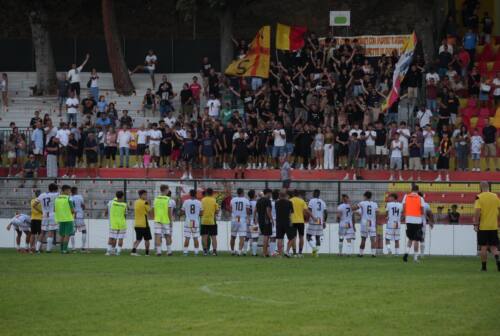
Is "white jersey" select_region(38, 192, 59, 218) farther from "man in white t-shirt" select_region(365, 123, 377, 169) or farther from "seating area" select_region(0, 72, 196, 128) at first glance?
"seating area" select_region(0, 72, 196, 128)

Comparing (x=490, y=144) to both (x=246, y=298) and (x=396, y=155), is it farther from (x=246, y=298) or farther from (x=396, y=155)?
(x=246, y=298)

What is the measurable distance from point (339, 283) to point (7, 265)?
9142 mm

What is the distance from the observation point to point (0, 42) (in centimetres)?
5709

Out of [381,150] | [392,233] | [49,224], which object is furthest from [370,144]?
[49,224]

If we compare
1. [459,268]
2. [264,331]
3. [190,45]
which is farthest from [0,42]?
[264,331]

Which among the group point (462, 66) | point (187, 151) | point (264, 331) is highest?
point (462, 66)

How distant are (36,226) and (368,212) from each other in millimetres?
9518

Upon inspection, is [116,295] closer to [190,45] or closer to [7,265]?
[7,265]

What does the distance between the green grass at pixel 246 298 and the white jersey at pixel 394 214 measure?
3706 millimetres

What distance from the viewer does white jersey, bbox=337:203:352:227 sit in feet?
109

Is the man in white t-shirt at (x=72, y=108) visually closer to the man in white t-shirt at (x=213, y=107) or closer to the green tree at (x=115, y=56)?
the green tree at (x=115, y=56)

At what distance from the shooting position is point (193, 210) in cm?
3291

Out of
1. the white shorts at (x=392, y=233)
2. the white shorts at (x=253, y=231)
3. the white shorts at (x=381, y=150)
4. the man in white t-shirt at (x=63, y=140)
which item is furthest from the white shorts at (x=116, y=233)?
the white shorts at (x=381, y=150)

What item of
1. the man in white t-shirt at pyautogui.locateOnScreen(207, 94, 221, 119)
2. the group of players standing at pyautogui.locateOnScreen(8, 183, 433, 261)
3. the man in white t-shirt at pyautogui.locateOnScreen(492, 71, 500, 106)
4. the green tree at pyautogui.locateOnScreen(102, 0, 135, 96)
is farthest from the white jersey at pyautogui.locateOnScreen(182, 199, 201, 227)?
the green tree at pyautogui.locateOnScreen(102, 0, 135, 96)
